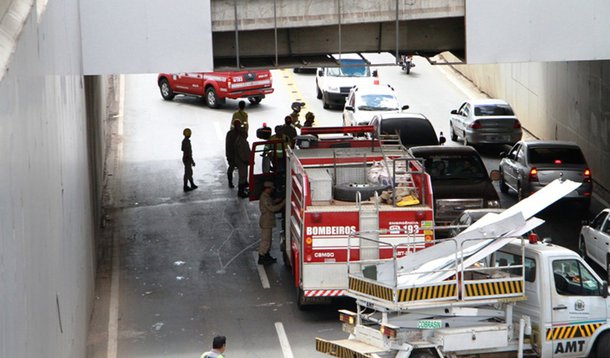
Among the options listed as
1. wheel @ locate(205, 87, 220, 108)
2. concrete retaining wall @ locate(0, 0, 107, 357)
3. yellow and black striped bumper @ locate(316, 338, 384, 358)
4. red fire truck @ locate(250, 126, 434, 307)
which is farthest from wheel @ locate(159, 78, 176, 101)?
yellow and black striped bumper @ locate(316, 338, 384, 358)

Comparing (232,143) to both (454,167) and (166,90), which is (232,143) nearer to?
(454,167)

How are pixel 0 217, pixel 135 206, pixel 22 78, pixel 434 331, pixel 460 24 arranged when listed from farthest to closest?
1. pixel 135 206
2. pixel 460 24
3. pixel 434 331
4. pixel 22 78
5. pixel 0 217

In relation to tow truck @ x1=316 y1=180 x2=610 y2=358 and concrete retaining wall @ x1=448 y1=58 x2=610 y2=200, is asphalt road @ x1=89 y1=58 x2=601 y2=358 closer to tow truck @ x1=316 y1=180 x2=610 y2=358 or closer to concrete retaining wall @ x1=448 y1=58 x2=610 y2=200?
concrete retaining wall @ x1=448 y1=58 x2=610 y2=200

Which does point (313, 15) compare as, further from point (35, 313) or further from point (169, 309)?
point (35, 313)

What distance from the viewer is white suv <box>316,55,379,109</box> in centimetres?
3828

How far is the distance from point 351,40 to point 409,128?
248 inches

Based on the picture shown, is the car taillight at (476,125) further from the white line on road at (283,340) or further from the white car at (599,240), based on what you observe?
the white line on road at (283,340)

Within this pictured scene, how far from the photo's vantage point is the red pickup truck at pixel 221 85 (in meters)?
37.5

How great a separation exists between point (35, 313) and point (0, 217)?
1868 mm

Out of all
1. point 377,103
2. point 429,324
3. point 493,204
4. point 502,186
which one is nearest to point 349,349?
point 429,324

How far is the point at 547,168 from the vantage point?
81.2 feet

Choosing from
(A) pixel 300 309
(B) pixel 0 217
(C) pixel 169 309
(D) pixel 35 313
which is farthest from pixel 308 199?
(B) pixel 0 217

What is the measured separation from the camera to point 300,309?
18.1 m

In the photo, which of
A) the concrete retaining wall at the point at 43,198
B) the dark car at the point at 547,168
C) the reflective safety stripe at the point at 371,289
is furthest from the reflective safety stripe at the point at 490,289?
the dark car at the point at 547,168
